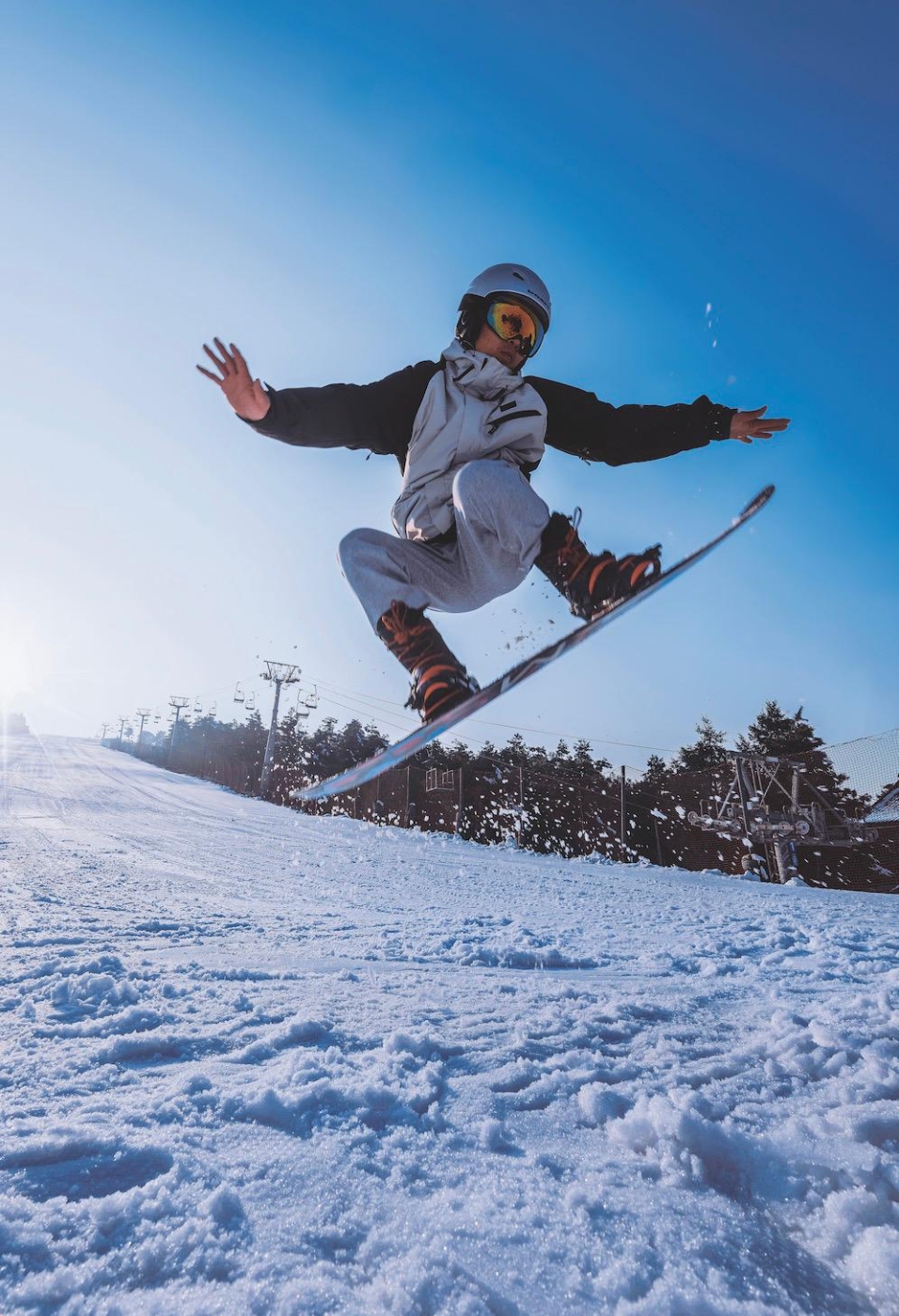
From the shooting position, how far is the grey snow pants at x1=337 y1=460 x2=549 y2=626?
2.64m

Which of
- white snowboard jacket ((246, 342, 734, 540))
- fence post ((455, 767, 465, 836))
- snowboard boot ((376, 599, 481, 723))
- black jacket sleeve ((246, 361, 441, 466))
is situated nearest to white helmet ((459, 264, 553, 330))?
white snowboard jacket ((246, 342, 734, 540))

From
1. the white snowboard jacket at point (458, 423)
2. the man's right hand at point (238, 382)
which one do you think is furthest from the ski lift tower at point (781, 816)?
the man's right hand at point (238, 382)

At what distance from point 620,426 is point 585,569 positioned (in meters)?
0.98

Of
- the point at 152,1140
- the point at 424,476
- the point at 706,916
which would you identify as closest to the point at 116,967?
the point at 152,1140

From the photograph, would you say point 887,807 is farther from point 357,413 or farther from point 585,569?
point 357,413

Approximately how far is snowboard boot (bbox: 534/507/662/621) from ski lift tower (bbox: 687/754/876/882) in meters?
11.3

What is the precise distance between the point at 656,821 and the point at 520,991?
1513 cm

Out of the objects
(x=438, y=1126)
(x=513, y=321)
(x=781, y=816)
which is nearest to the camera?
(x=438, y=1126)

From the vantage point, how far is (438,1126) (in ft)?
4.76

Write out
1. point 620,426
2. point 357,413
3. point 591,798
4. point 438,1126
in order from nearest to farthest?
1. point 438,1126
2. point 357,413
3. point 620,426
4. point 591,798

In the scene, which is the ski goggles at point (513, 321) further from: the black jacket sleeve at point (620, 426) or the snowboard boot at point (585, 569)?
the snowboard boot at point (585, 569)

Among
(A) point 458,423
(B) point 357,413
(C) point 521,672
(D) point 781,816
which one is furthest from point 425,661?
(D) point 781,816

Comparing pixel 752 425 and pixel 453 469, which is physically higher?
pixel 752 425

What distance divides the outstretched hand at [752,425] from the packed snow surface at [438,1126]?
267cm
